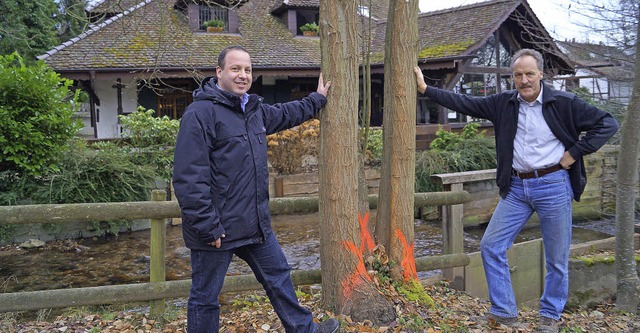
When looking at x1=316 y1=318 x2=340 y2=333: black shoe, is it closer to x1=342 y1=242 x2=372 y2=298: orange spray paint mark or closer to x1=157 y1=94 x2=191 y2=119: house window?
x1=342 y1=242 x2=372 y2=298: orange spray paint mark

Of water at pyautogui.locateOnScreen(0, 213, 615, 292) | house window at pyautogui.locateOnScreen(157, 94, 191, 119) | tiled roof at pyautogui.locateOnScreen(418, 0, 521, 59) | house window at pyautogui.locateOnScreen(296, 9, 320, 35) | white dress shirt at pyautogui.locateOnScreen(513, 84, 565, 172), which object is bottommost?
water at pyautogui.locateOnScreen(0, 213, 615, 292)

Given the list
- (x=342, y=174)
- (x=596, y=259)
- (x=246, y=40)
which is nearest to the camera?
(x=342, y=174)

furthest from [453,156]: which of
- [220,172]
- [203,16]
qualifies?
[203,16]

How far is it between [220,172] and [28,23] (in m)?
23.1

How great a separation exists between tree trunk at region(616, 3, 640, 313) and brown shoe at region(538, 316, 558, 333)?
1658 mm

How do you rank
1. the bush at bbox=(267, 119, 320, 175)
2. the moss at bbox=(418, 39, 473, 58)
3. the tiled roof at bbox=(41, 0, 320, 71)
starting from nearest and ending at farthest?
the bush at bbox=(267, 119, 320, 175), the tiled roof at bbox=(41, 0, 320, 71), the moss at bbox=(418, 39, 473, 58)

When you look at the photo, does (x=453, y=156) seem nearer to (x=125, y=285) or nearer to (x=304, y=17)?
(x=125, y=285)

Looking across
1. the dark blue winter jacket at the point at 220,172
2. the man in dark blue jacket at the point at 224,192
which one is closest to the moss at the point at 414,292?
the man in dark blue jacket at the point at 224,192

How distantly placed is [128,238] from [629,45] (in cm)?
851

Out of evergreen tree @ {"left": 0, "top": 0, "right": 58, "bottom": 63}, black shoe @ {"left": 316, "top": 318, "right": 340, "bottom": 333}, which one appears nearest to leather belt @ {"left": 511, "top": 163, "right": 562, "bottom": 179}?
black shoe @ {"left": 316, "top": 318, "right": 340, "bottom": 333}

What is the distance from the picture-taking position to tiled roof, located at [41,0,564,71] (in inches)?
590

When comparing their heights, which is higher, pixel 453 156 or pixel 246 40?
pixel 246 40

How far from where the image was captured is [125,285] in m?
4.16

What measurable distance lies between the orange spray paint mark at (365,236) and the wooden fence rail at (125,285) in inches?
20.2
